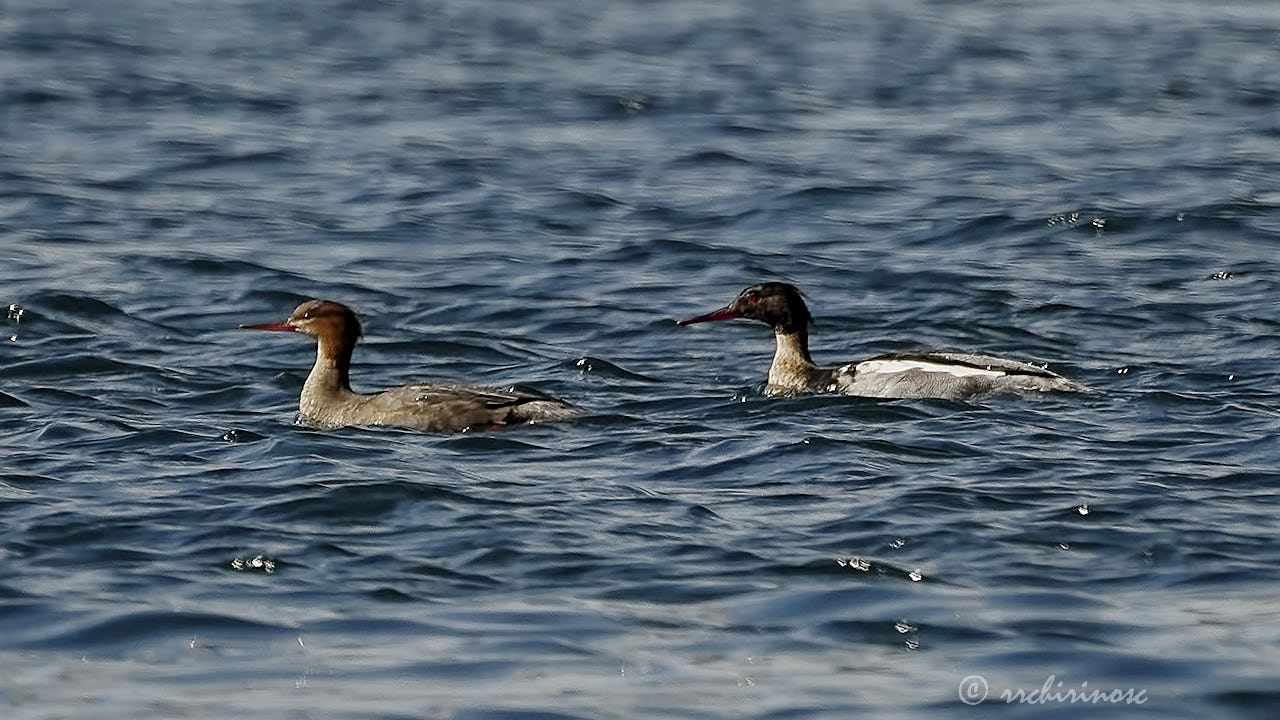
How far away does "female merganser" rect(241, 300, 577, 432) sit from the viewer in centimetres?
1267

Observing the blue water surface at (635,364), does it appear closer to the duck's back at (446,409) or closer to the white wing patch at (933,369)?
the duck's back at (446,409)

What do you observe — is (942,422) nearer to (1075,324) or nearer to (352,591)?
(1075,324)

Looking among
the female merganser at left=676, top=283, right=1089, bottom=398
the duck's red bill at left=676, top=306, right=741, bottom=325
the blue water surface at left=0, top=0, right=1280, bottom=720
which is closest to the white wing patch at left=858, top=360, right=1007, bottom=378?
the female merganser at left=676, top=283, right=1089, bottom=398

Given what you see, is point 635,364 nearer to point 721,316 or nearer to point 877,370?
point 721,316

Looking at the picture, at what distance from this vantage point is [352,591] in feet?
30.9

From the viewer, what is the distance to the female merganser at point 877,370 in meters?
13.6

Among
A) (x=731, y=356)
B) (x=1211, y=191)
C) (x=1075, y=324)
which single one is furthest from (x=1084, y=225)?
(x=731, y=356)

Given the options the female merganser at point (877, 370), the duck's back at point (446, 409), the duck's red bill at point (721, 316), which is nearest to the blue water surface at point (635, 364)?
the duck's back at point (446, 409)

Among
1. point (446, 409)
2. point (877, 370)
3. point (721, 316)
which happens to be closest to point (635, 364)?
point (721, 316)

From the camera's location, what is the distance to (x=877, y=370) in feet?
45.9

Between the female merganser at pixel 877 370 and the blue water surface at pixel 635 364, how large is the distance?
219mm

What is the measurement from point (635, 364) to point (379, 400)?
7.70ft

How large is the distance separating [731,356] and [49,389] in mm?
4509

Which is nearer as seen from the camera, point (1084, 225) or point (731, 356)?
point (731, 356)
